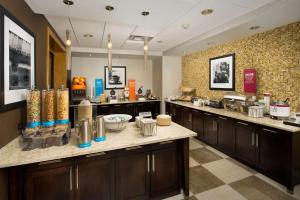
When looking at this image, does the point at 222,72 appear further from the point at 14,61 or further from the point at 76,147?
the point at 14,61

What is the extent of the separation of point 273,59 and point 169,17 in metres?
2.03

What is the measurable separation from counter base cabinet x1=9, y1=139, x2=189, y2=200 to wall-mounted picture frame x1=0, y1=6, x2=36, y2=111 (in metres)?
0.69

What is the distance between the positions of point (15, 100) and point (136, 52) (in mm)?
4049

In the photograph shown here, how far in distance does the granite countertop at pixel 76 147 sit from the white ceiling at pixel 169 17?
5.56 ft

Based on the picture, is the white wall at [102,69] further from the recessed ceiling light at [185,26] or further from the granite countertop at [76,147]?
the granite countertop at [76,147]

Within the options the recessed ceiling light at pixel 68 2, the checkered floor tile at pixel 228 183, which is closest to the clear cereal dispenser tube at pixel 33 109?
the recessed ceiling light at pixel 68 2

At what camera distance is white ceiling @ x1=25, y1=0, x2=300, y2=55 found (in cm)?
216

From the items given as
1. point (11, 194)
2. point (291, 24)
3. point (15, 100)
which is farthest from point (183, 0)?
point (11, 194)

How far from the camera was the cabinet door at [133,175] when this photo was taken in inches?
68.5

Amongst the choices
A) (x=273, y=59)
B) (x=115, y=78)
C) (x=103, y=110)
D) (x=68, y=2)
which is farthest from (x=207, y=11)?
(x=115, y=78)

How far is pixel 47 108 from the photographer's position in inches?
68.9

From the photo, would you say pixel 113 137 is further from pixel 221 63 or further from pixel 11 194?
pixel 221 63

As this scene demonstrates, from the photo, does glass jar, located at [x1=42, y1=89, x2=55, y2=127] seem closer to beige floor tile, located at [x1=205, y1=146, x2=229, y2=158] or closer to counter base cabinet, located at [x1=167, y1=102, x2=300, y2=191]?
counter base cabinet, located at [x1=167, y1=102, x2=300, y2=191]

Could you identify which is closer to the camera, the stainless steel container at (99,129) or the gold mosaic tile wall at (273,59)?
the stainless steel container at (99,129)
